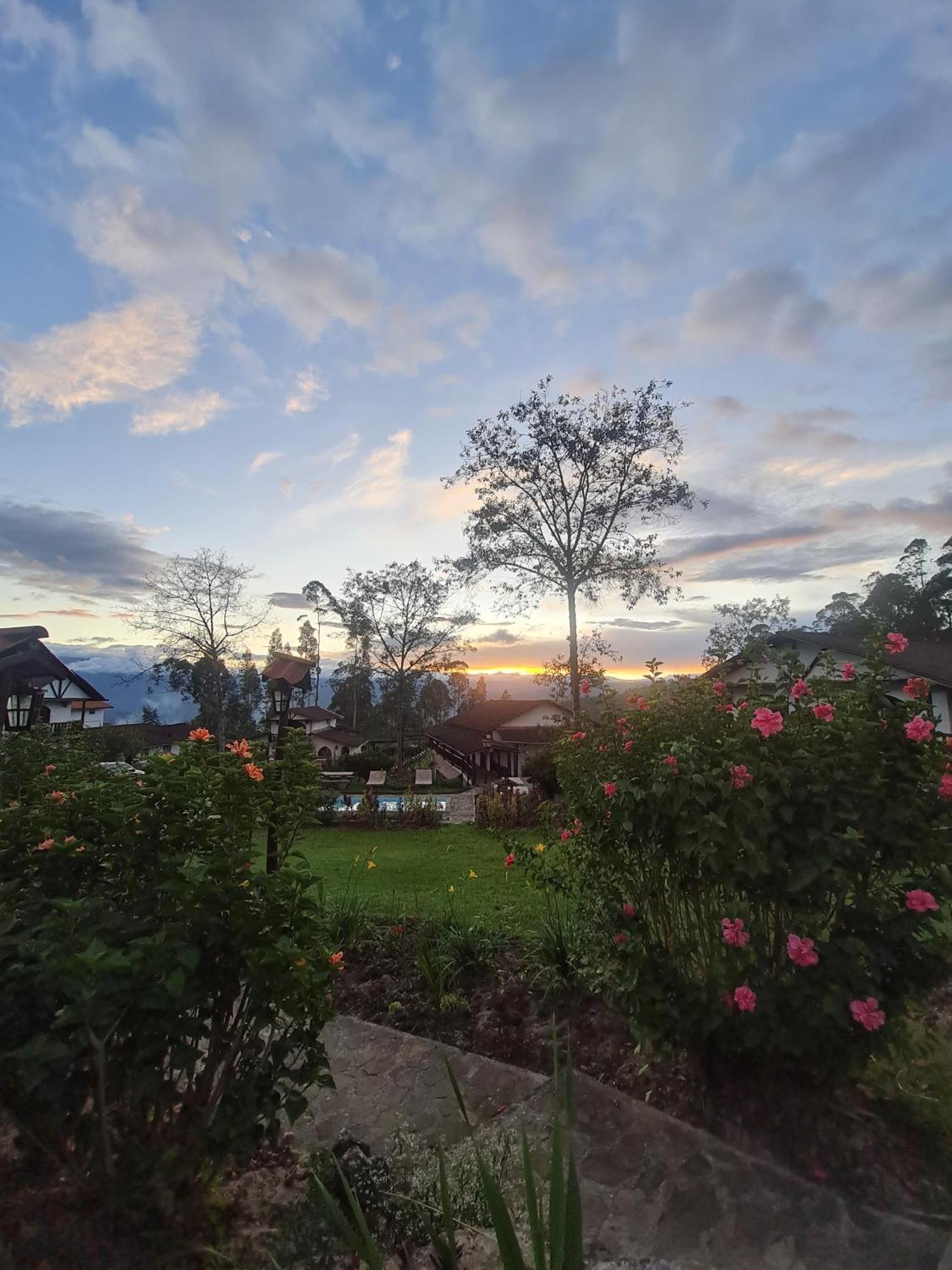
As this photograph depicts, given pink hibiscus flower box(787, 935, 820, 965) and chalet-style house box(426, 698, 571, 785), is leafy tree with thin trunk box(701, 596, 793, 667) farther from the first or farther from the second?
pink hibiscus flower box(787, 935, 820, 965)

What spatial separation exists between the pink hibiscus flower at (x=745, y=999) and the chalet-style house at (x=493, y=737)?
17.2 metres

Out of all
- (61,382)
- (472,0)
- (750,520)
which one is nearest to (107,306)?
(61,382)

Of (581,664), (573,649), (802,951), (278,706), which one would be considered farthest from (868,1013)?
(581,664)

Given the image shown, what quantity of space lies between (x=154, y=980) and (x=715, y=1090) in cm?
236

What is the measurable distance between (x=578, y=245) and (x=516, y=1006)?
253 inches

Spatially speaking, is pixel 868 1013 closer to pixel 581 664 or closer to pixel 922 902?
pixel 922 902

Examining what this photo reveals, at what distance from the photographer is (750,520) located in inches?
544

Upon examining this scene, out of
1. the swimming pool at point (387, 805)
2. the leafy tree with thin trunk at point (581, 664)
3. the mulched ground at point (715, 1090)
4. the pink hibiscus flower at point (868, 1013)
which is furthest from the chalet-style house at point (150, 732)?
the pink hibiscus flower at point (868, 1013)

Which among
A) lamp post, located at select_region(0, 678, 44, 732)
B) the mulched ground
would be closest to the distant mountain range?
lamp post, located at select_region(0, 678, 44, 732)

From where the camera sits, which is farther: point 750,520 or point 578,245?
point 750,520

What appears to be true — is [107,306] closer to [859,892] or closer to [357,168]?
[357,168]

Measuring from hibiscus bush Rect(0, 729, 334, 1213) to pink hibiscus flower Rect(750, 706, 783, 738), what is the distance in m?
1.75

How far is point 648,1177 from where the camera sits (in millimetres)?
2262

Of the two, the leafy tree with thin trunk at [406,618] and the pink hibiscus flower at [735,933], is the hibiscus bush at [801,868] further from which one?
the leafy tree with thin trunk at [406,618]
